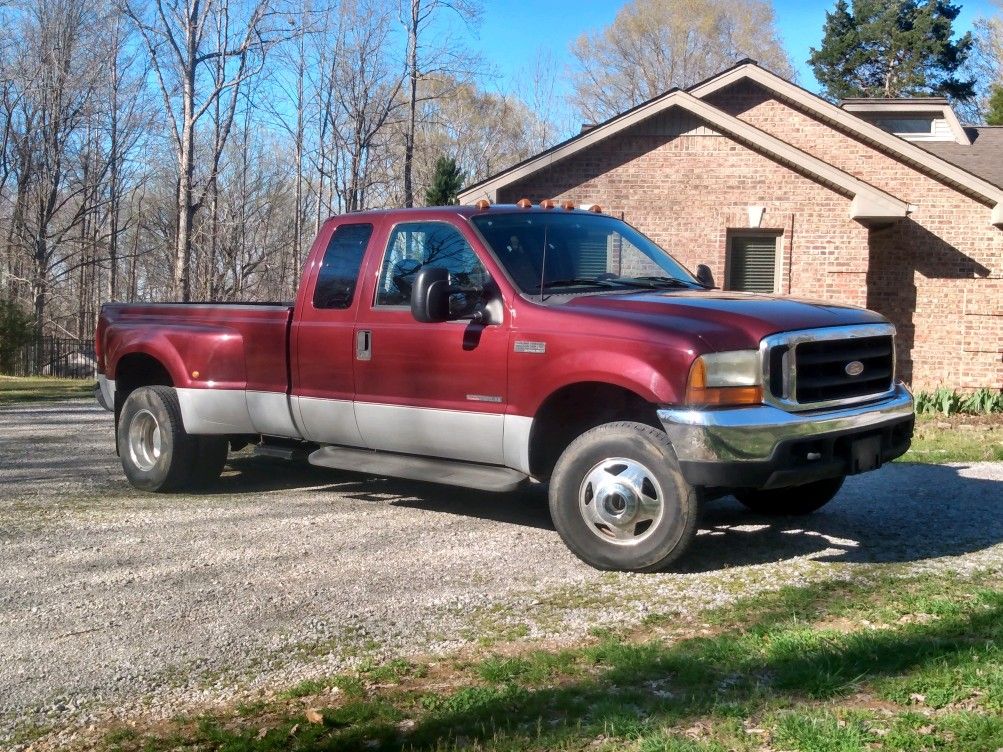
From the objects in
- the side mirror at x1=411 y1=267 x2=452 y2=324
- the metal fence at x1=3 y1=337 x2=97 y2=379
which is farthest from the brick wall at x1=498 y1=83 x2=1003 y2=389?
the metal fence at x1=3 y1=337 x2=97 y2=379

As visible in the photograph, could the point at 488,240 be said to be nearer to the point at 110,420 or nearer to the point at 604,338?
the point at 604,338

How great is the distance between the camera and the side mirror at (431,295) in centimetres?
620

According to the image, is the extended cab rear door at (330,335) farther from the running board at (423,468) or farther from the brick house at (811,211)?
the brick house at (811,211)

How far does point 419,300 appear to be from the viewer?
6.21 meters

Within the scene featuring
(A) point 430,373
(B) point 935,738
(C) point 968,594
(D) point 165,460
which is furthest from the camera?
(D) point 165,460

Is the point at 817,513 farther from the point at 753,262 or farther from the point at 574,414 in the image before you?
the point at 753,262

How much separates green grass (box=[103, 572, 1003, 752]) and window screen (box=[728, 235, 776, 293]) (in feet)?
42.9

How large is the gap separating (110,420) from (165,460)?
6059 mm

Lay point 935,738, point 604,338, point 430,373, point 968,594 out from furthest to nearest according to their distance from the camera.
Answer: point 430,373 → point 604,338 → point 968,594 → point 935,738

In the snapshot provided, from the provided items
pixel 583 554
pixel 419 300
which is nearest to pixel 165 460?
pixel 419 300

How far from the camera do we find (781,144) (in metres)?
16.8

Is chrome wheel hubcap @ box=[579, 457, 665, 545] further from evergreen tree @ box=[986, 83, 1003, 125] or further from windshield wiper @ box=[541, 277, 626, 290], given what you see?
evergreen tree @ box=[986, 83, 1003, 125]

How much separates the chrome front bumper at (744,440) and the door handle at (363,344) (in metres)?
2.14

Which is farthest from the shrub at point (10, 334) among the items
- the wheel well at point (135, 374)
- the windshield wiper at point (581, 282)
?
the windshield wiper at point (581, 282)
